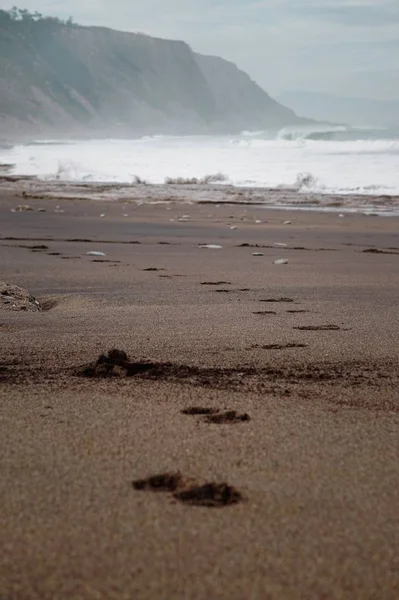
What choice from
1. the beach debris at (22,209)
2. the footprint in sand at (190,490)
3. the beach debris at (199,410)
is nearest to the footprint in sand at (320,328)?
the beach debris at (199,410)

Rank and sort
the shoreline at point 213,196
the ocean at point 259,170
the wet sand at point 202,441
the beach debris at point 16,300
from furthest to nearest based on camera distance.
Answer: the ocean at point 259,170 < the shoreline at point 213,196 < the beach debris at point 16,300 < the wet sand at point 202,441

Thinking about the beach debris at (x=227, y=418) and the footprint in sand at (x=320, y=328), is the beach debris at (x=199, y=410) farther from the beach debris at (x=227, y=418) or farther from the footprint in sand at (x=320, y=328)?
the footprint in sand at (x=320, y=328)

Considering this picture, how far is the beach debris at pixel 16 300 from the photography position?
403 centimetres

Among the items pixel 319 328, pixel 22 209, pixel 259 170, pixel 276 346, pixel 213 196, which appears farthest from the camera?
pixel 259 170

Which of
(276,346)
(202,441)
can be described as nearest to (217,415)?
(202,441)

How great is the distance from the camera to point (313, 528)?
155cm

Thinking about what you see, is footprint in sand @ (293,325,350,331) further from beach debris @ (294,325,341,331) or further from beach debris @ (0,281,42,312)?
beach debris @ (0,281,42,312)

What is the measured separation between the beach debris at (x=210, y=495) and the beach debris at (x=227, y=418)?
44 centimetres

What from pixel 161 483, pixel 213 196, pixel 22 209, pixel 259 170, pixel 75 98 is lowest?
pixel 161 483

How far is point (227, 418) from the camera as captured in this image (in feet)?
7.27

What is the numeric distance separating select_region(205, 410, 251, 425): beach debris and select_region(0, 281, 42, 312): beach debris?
1.98m

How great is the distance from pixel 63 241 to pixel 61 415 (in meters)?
5.63

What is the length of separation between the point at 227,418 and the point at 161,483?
1.59 ft

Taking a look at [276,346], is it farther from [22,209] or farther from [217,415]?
[22,209]
